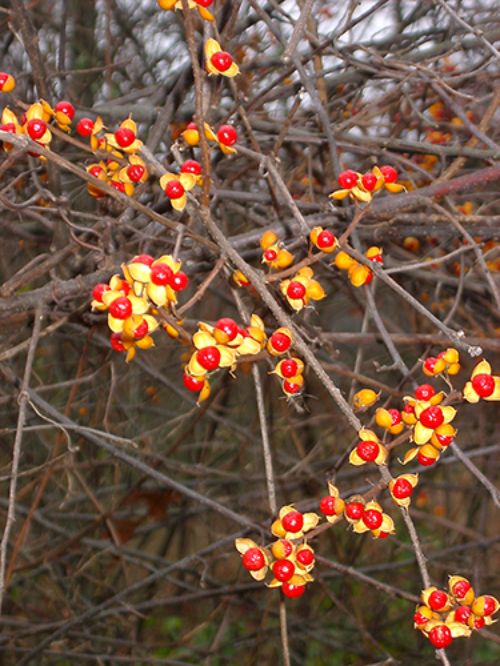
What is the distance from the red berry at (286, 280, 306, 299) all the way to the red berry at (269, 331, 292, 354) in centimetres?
9

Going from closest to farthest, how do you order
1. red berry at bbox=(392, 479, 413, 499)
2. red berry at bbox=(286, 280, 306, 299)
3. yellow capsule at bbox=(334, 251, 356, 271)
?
red berry at bbox=(392, 479, 413, 499) < red berry at bbox=(286, 280, 306, 299) < yellow capsule at bbox=(334, 251, 356, 271)

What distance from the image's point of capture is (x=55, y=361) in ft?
10.2

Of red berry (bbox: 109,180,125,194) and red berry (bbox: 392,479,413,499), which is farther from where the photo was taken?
red berry (bbox: 109,180,125,194)

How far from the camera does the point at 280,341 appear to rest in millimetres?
1008

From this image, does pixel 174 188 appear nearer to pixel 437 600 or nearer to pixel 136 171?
pixel 136 171

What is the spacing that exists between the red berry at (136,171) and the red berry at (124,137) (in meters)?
0.05

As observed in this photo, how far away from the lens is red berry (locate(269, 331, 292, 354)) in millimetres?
1006

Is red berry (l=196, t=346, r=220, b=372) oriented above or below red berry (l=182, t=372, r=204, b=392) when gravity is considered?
above

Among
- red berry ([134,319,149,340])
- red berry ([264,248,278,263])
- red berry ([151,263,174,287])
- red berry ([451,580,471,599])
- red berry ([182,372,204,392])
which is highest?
red berry ([151,263,174,287])

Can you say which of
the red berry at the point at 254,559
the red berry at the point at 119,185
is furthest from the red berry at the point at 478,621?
the red berry at the point at 119,185

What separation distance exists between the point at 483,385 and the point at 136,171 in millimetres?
556

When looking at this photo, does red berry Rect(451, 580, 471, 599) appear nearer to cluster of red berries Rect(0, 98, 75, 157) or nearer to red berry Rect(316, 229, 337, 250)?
red berry Rect(316, 229, 337, 250)

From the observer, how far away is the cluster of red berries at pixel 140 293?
876 millimetres

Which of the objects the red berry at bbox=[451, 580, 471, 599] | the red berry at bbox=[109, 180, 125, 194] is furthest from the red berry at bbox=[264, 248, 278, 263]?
the red berry at bbox=[451, 580, 471, 599]
